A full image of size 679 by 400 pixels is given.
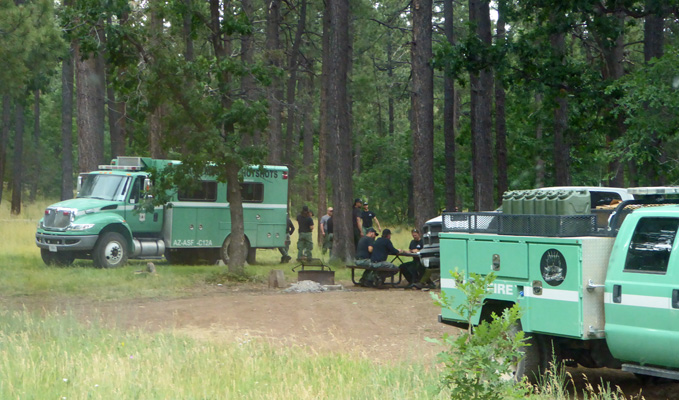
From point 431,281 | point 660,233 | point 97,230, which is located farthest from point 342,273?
point 660,233

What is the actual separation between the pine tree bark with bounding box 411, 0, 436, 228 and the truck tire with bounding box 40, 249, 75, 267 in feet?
29.3

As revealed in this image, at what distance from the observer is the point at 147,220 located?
74.9 ft

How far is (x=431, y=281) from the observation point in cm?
1956

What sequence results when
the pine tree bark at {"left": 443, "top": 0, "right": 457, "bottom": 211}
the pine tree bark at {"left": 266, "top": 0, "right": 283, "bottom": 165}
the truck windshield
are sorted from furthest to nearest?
the pine tree bark at {"left": 443, "top": 0, "right": 457, "bottom": 211}, the pine tree bark at {"left": 266, "top": 0, "right": 283, "bottom": 165}, the truck windshield

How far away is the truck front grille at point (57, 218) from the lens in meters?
21.5

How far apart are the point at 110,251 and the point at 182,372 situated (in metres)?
13.9

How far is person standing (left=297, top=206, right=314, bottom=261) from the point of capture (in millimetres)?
24844

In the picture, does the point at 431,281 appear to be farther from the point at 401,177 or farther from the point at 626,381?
the point at 401,177

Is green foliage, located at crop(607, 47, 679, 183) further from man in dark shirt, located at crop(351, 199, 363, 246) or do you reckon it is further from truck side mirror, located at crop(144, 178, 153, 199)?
truck side mirror, located at crop(144, 178, 153, 199)

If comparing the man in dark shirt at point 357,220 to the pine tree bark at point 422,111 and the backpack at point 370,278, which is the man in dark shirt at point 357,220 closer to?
the pine tree bark at point 422,111

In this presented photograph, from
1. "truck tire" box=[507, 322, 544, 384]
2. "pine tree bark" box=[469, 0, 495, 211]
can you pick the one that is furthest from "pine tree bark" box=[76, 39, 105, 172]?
"truck tire" box=[507, 322, 544, 384]

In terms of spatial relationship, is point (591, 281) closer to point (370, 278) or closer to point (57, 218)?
point (370, 278)

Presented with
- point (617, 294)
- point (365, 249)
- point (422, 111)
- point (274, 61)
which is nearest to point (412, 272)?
point (365, 249)

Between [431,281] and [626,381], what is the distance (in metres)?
9.83
